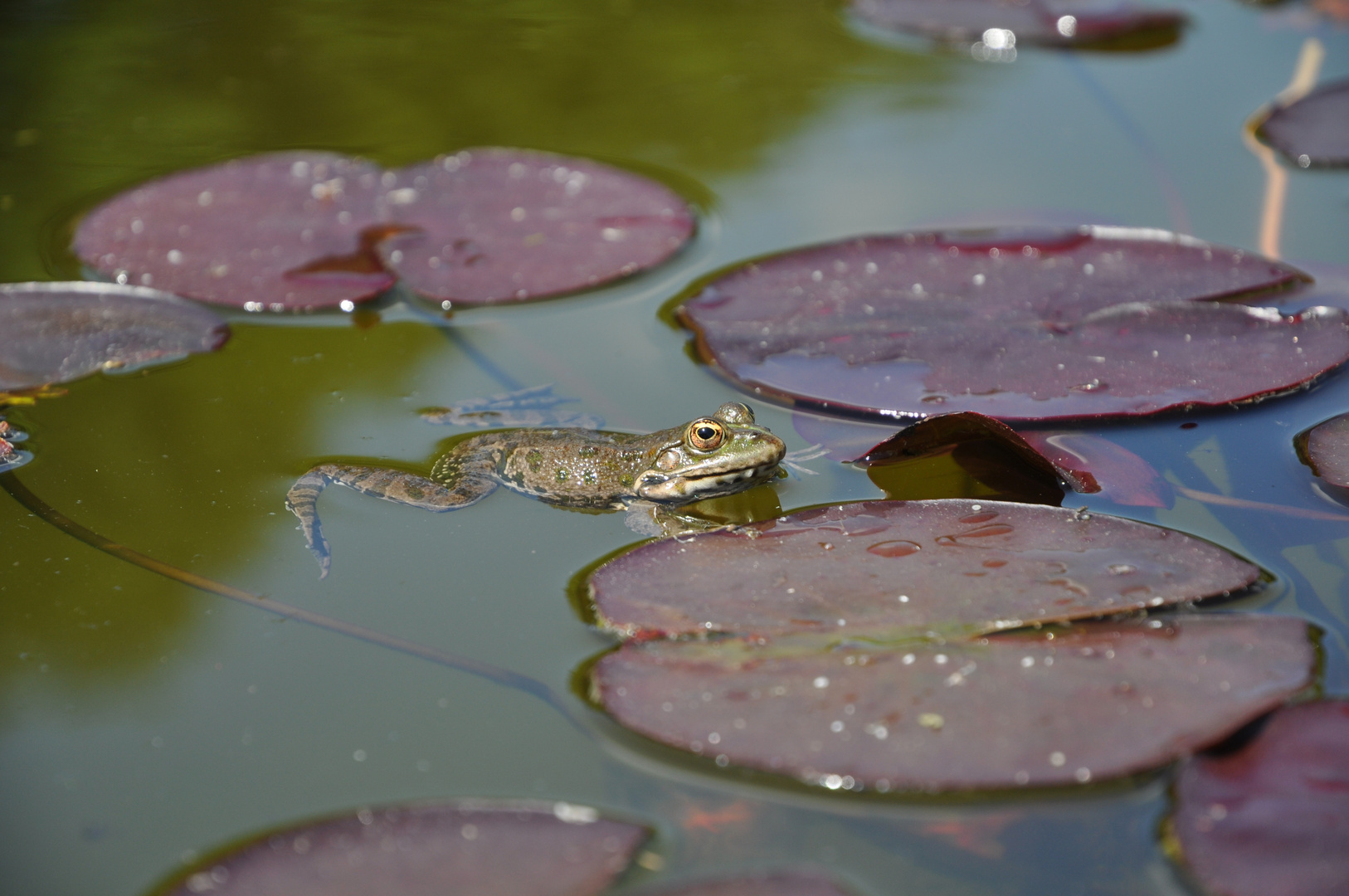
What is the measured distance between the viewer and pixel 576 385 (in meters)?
3.93

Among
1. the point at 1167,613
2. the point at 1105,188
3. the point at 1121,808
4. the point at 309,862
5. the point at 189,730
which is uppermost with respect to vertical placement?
the point at 1105,188

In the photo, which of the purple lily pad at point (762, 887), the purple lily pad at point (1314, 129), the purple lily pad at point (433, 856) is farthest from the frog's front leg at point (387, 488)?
the purple lily pad at point (1314, 129)

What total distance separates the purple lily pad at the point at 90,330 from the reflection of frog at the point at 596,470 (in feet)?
3.34

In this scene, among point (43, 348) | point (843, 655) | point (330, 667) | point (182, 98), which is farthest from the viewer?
point (182, 98)

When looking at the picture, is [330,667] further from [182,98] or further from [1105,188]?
[182,98]

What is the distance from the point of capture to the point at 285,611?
281cm

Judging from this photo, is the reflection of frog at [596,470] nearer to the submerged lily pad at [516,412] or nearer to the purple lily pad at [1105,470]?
the submerged lily pad at [516,412]

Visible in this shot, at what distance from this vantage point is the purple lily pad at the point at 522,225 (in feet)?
13.8

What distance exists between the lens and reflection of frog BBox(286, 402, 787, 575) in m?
3.36

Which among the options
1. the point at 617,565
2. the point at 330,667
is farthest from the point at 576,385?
the point at 330,667

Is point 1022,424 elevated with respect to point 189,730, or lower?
elevated

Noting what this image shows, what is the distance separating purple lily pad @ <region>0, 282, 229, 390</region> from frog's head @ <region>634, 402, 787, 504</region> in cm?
181

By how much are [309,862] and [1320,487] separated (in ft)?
9.66

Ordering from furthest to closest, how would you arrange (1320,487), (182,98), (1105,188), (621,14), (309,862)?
1. (621,14)
2. (182,98)
3. (1105,188)
4. (1320,487)
5. (309,862)
